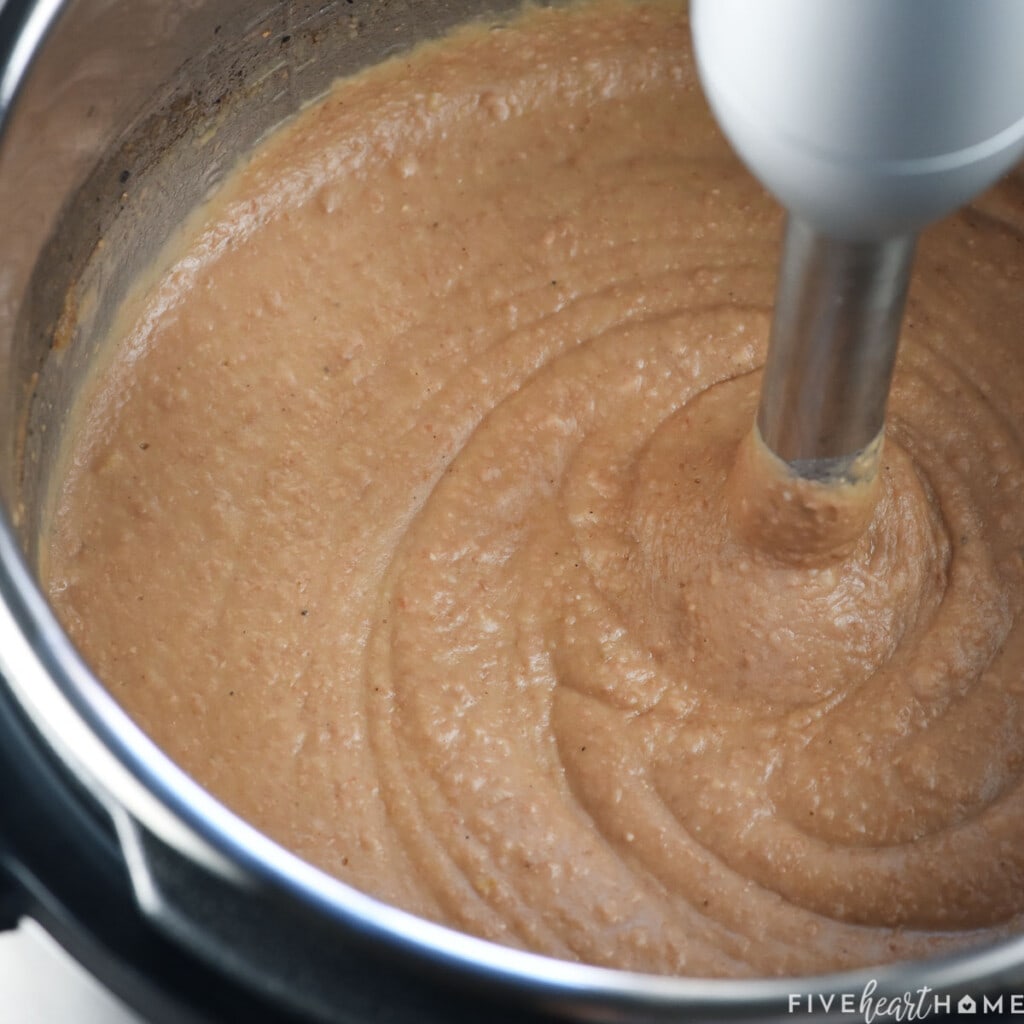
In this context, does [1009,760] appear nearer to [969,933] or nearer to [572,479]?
[969,933]

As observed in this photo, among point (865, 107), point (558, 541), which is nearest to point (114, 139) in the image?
point (558, 541)

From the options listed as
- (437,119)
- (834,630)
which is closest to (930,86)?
(834,630)

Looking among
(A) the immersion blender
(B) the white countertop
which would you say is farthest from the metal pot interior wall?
(A) the immersion blender

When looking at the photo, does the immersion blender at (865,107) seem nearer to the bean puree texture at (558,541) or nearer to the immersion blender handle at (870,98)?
the immersion blender handle at (870,98)

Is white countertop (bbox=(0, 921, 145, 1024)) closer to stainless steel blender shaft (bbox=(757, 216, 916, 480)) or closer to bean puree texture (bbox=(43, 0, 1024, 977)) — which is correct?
bean puree texture (bbox=(43, 0, 1024, 977))

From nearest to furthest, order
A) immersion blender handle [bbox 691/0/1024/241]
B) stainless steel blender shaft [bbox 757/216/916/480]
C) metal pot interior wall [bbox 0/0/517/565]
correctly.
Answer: immersion blender handle [bbox 691/0/1024/241]
stainless steel blender shaft [bbox 757/216/916/480]
metal pot interior wall [bbox 0/0/517/565]

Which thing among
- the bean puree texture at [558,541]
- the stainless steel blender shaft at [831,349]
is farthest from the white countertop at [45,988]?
the stainless steel blender shaft at [831,349]

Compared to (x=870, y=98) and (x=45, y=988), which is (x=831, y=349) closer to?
(x=870, y=98)
